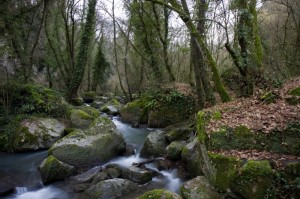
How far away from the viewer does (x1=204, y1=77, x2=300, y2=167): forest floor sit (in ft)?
18.6

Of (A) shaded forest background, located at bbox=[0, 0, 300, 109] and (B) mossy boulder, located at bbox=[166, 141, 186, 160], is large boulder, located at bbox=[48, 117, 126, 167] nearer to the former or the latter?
(B) mossy boulder, located at bbox=[166, 141, 186, 160]

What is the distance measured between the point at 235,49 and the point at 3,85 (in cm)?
1016

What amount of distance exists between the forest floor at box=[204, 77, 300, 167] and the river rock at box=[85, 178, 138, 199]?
8.48 ft

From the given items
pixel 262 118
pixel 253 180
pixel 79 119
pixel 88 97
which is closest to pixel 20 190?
pixel 79 119

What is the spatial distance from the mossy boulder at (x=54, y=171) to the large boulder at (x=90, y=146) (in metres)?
0.52

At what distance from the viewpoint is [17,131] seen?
11.4 metres

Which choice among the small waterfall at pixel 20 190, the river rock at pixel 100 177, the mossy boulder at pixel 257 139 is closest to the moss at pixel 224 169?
the mossy boulder at pixel 257 139

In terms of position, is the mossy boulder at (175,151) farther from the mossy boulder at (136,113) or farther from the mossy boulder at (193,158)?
the mossy boulder at (136,113)

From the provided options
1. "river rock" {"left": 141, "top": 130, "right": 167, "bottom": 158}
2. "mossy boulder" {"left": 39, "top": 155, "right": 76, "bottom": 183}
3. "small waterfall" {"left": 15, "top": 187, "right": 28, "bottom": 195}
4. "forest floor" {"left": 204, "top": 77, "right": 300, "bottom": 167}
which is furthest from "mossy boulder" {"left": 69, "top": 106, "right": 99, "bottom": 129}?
"forest floor" {"left": 204, "top": 77, "right": 300, "bottom": 167}

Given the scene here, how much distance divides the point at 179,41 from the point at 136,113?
7087 millimetres

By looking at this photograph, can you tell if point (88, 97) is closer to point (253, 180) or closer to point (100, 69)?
point (100, 69)

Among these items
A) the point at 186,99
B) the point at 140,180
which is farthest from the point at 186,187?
the point at 186,99

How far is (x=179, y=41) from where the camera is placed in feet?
64.7

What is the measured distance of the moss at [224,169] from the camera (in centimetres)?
550
